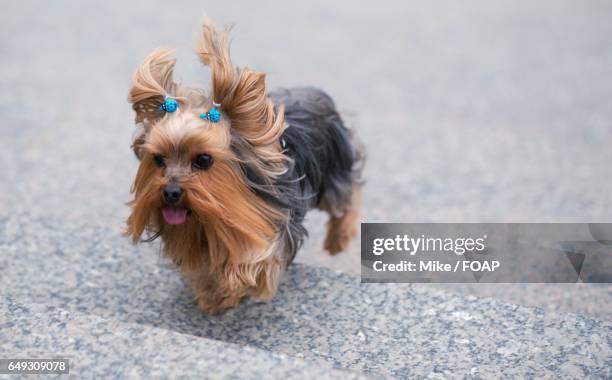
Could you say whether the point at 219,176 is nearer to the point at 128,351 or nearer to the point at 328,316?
the point at 128,351

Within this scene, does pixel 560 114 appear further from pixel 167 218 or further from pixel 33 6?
pixel 33 6

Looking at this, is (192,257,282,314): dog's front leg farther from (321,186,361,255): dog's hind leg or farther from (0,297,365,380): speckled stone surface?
(321,186,361,255): dog's hind leg

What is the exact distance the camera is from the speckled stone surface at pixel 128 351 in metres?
2.43

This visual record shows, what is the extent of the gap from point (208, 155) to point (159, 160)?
194mm

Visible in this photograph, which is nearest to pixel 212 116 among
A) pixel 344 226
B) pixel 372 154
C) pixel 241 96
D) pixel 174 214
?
pixel 241 96

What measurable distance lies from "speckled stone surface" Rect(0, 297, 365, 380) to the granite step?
1.61ft

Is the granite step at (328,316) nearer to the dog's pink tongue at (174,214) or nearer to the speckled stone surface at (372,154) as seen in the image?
the speckled stone surface at (372,154)

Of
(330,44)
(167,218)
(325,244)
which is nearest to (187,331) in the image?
(167,218)

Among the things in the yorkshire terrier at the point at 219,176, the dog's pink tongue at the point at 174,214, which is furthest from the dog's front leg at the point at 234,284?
the dog's pink tongue at the point at 174,214

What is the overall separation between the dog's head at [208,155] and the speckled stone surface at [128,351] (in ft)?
1.54

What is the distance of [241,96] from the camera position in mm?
2869

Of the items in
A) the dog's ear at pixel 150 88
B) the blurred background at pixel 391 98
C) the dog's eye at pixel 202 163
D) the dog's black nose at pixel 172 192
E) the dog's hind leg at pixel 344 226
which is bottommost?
the dog's black nose at pixel 172 192

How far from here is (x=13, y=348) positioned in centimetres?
258

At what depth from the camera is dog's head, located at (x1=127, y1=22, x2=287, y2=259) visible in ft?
9.08
